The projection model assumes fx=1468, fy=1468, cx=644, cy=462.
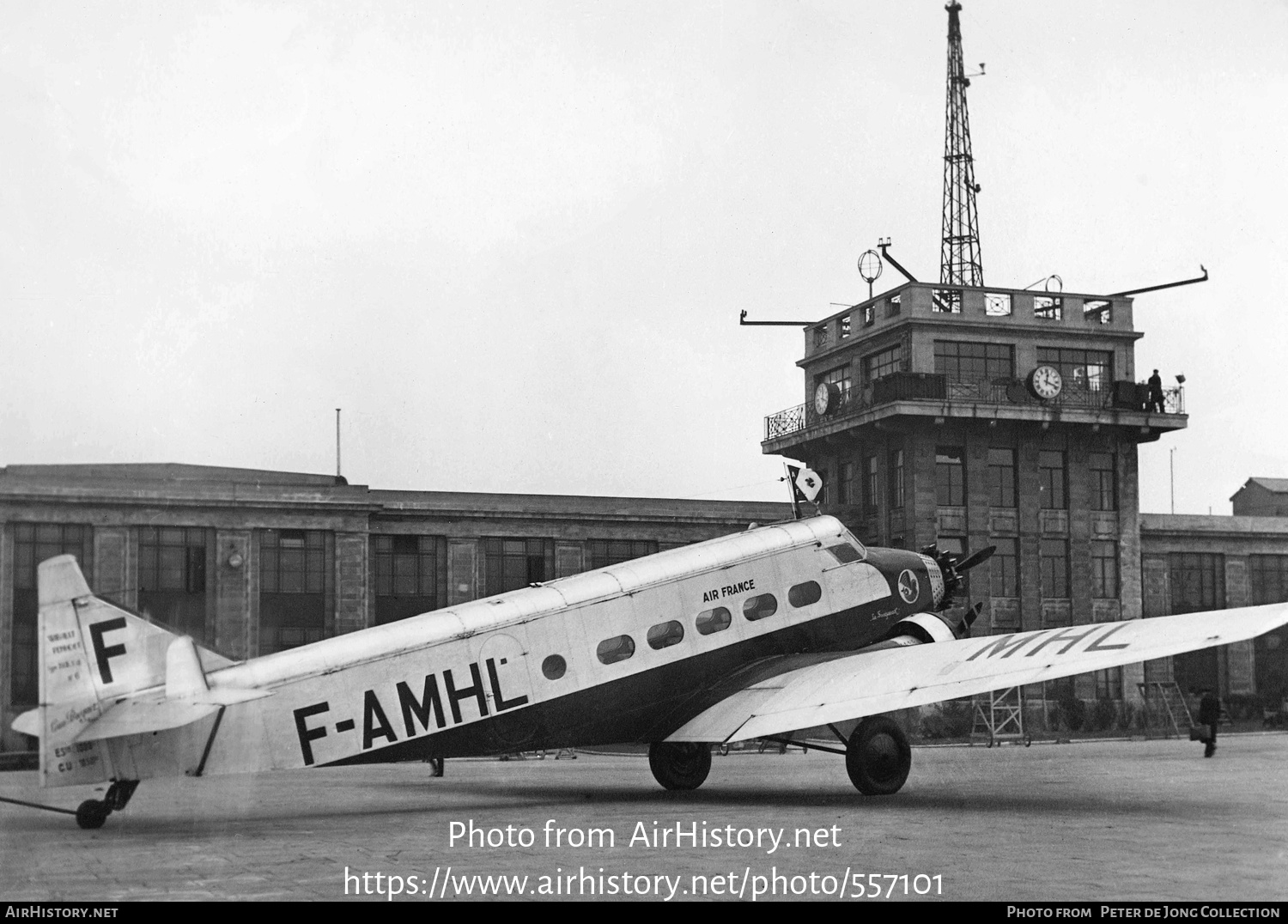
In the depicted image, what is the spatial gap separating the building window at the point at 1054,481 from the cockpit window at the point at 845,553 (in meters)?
43.5

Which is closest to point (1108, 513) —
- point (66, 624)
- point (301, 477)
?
point (301, 477)

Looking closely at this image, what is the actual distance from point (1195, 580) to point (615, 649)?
5722 centimetres

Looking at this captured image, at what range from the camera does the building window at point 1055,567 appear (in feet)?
223

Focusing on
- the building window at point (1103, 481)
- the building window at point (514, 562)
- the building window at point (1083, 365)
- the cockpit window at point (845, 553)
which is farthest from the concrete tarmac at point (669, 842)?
the building window at point (1103, 481)

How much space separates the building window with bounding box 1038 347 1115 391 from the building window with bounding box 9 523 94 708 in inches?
2201

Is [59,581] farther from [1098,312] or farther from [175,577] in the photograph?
[1098,312]

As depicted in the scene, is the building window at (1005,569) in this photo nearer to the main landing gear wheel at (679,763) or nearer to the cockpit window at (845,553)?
the cockpit window at (845,553)

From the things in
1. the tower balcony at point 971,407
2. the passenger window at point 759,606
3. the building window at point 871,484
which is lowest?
the passenger window at point 759,606

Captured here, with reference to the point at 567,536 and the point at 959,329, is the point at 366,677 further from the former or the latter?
the point at 959,329

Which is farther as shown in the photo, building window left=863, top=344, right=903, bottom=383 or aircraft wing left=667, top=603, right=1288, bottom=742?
building window left=863, top=344, right=903, bottom=383

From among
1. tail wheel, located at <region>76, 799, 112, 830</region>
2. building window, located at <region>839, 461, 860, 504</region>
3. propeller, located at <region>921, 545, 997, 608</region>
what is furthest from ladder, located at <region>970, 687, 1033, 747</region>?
tail wheel, located at <region>76, 799, 112, 830</region>

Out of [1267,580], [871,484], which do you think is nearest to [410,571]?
[871,484]

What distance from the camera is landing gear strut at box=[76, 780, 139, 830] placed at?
18172 millimetres

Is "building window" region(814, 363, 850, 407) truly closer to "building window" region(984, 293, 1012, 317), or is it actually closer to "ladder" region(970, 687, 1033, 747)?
"building window" region(984, 293, 1012, 317)
